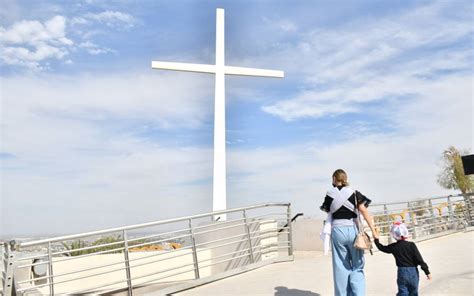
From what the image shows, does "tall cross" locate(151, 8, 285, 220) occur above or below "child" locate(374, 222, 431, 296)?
above

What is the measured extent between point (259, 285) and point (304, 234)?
4.65 meters

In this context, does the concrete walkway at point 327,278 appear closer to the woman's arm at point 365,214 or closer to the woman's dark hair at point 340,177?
the woman's arm at point 365,214

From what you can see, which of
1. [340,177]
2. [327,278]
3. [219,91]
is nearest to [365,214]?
[340,177]

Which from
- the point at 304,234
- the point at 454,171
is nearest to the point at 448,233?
the point at 304,234

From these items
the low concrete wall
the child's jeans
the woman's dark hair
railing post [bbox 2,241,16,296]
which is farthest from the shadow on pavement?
the low concrete wall

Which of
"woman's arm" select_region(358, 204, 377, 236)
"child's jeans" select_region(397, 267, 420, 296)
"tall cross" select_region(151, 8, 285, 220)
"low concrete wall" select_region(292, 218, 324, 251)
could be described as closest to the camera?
"child's jeans" select_region(397, 267, 420, 296)

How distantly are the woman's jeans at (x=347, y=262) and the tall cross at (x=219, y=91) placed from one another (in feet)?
40.7

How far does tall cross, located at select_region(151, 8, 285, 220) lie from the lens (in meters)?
17.8

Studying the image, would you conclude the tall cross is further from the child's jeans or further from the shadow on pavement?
the child's jeans

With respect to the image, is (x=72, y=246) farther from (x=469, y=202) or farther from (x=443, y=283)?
(x=469, y=202)

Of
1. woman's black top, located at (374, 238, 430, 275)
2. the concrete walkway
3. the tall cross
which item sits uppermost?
the tall cross

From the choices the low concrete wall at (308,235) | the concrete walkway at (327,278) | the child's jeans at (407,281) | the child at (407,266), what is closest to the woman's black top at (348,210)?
the child at (407,266)

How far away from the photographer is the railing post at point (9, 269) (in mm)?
6020

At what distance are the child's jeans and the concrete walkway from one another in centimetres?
107
